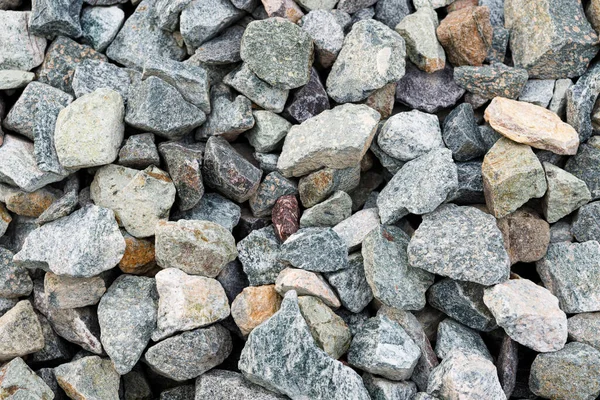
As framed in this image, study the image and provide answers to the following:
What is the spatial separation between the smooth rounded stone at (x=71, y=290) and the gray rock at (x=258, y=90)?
100 cm

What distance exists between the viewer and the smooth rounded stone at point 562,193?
2475mm

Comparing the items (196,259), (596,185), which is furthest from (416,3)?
(196,259)

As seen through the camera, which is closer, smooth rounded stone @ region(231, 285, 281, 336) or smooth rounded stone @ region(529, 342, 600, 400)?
smooth rounded stone @ region(529, 342, 600, 400)

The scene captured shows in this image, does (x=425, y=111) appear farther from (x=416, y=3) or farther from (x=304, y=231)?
(x=304, y=231)

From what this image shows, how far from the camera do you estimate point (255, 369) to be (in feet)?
7.25

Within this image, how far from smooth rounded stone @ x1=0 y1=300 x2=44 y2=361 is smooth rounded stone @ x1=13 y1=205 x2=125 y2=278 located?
7.4 inches

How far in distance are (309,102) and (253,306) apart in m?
0.93

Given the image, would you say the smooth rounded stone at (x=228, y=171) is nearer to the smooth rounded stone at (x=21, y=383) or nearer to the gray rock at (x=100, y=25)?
the gray rock at (x=100, y=25)

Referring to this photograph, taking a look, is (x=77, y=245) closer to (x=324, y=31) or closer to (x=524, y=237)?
(x=324, y=31)

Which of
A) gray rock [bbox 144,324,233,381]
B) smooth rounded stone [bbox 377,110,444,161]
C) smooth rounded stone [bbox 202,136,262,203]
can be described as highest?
smooth rounded stone [bbox 377,110,444,161]

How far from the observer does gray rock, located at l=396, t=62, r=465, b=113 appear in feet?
9.01

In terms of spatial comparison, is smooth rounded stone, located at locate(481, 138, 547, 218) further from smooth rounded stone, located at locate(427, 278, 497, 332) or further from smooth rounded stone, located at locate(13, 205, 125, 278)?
smooth rounded stone, located at locate(13, 205, 125, 278)

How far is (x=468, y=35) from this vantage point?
2693 millimetres

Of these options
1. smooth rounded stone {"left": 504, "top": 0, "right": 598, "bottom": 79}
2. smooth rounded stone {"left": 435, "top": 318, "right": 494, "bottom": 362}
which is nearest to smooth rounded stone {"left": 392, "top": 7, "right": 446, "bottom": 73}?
smooth rounded stone {"left": 504, "top": 0, "right": 598, "bottom": 79}
